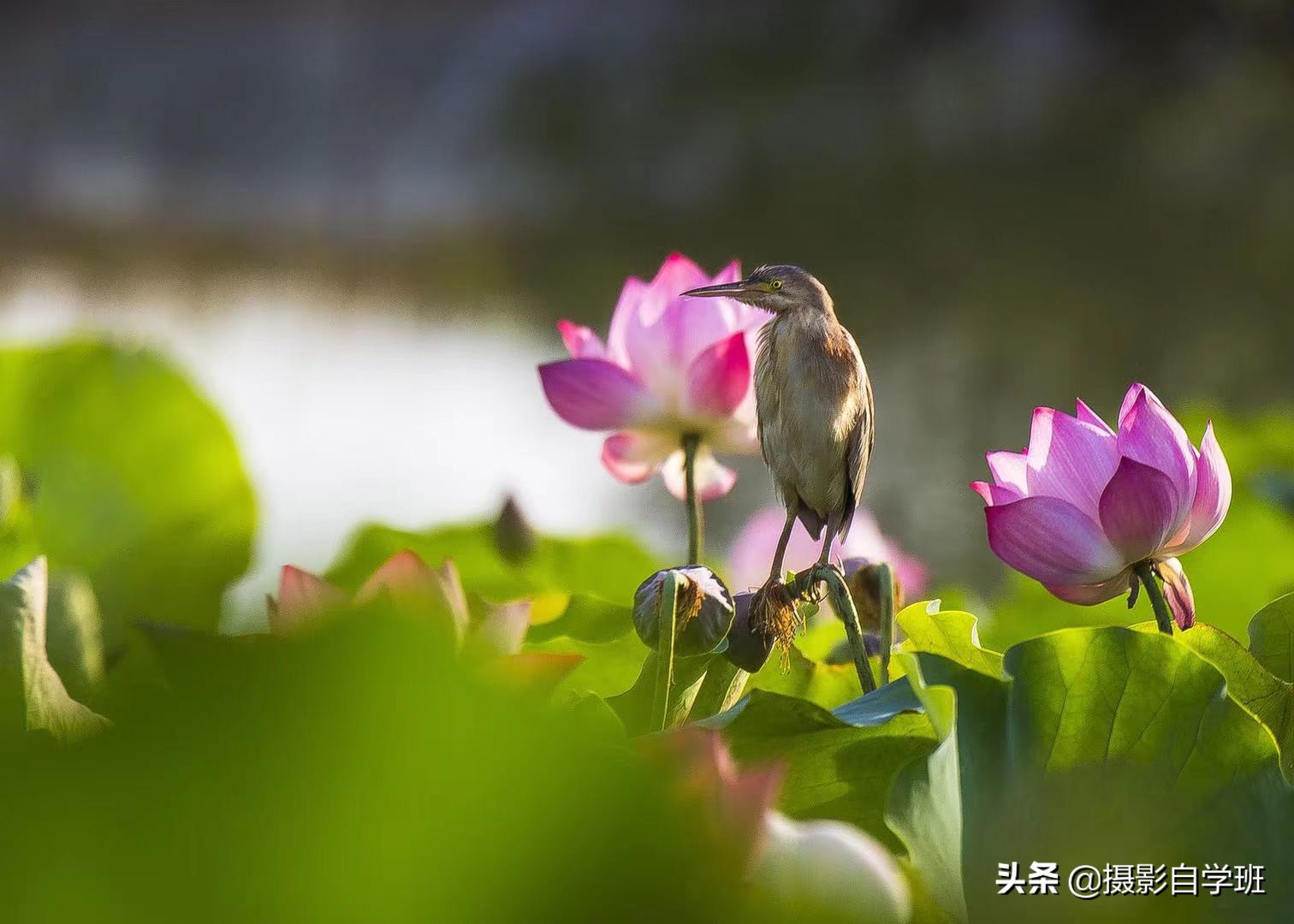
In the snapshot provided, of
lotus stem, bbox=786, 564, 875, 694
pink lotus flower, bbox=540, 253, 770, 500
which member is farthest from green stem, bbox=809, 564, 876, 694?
pink lotus flower, bbox=540, 253, 770, 500

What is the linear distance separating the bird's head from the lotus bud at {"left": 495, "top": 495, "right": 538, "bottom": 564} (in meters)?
0.27

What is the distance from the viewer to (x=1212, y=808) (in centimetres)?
22

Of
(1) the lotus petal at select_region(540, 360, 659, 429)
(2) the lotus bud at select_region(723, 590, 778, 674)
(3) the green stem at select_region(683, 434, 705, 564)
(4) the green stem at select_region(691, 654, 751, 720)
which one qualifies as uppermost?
(1) the lotus petal at select_region(540, 360, 659, 429)

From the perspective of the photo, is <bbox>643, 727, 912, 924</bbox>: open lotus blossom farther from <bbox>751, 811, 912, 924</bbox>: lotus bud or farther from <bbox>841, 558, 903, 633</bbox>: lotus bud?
<bbox>841, 558, 903, 633</bbox>: lotus bud

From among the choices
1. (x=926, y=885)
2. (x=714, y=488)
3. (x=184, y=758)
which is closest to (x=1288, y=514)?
(x=714, y=488)

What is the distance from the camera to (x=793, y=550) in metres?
0.53

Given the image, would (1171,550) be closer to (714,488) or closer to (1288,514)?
(714,488)

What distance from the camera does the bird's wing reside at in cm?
30

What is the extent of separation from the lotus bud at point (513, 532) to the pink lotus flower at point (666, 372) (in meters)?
0.20

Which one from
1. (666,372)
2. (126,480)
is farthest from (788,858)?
(126,480)

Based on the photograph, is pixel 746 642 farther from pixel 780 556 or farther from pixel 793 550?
pixel 793 550

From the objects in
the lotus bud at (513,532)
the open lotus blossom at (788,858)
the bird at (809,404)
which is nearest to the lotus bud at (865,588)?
Answer: the bird at (809,404)

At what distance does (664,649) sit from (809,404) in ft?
0.23

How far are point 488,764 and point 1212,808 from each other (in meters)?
0.14
